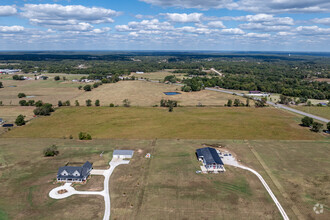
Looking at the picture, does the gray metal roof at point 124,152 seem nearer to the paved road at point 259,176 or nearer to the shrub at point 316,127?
the paved road at point 259,176

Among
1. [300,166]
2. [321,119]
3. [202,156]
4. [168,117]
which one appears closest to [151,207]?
[202,156]

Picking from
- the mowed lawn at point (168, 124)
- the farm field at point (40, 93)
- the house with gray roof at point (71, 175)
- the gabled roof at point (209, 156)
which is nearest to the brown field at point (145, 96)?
the farm field at point (40, 93)

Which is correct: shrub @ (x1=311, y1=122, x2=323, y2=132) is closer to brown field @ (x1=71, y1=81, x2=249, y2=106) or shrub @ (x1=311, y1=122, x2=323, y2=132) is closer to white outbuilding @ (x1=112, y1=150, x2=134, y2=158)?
brown field @ (x1=71, y1=81, x2=249, y2=106)

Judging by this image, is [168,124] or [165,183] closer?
[165,183]

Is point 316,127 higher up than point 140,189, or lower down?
higher up

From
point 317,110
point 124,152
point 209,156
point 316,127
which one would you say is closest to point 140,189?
point 124,152

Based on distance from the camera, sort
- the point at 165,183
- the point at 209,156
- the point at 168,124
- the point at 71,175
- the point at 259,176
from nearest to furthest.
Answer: the point at 165,183 → the point at 71,175 → the point at 259,176 → the point at 209,156 → the point at 168,124

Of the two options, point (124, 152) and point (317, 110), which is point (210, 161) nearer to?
point (124, 152)
